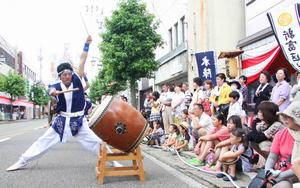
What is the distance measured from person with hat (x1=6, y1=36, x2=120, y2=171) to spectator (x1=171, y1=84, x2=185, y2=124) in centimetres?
444

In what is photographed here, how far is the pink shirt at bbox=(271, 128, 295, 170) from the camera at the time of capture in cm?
437

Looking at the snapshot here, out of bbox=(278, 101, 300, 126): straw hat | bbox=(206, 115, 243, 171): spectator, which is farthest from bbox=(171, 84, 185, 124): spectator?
bbox=(278, 101, 300, 126): straw hat

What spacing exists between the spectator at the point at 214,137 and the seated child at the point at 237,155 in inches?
29.4

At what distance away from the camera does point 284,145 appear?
14.5 ft

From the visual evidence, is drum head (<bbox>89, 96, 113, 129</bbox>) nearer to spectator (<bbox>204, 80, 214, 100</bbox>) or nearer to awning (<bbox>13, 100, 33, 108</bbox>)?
spectator (<bbox>204, 80, 214, 100</bbox>)

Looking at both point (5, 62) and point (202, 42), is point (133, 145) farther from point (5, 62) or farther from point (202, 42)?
point (5, 62)

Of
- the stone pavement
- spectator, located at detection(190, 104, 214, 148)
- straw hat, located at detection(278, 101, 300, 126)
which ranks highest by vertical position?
straw hat, located at detection(278, 101, 300, 126)

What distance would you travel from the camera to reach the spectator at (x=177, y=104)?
453 inches

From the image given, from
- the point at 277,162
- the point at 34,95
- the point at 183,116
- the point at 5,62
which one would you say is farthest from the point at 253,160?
the point at 34,95

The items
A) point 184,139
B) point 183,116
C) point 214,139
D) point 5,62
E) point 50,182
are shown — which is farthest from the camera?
point 5,62

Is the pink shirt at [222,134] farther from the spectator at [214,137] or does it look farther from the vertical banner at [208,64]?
the vertical banner at [208,64]

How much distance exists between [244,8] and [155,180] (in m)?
10.6

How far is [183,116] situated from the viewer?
10.5 m

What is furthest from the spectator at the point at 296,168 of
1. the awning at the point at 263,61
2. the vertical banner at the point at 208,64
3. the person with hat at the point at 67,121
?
the vertical banner at the point at 208,64
